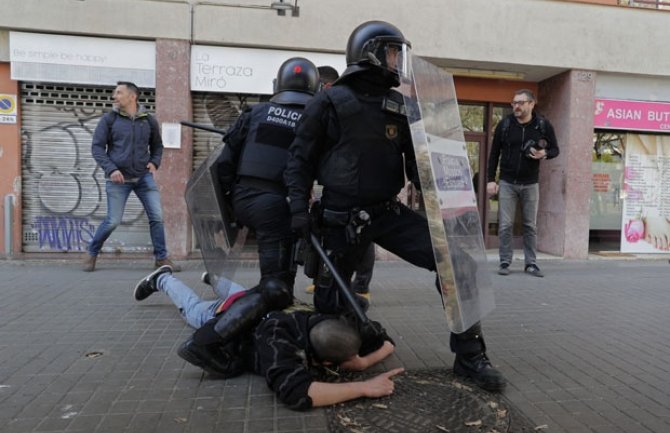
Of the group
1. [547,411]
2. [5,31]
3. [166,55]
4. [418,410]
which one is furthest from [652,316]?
[5,31]

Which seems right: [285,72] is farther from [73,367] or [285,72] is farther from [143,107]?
[143,107]

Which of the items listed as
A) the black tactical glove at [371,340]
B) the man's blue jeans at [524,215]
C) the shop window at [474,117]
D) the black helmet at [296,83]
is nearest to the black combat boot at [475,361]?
the black tactical glove at [371,340]

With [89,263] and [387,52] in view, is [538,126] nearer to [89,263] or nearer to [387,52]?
[387,52]

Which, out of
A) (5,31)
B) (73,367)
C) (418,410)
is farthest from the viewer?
(5,31)

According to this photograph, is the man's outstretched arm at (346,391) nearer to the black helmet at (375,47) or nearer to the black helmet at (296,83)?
the black helmet at (375,47)

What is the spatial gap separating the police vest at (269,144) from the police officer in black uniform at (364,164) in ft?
0.89

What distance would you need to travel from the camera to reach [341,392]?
105 inches

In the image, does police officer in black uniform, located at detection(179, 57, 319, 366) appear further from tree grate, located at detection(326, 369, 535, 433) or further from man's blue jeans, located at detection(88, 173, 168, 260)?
man's blue jeans, located at detection(88, 173, 168, 260)

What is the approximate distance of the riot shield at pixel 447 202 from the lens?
2.69 metres

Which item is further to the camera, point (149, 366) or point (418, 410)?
point (149, 366)

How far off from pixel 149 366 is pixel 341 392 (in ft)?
4.54

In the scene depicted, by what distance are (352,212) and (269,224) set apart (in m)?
0.65

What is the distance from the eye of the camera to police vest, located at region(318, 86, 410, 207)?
118 inches

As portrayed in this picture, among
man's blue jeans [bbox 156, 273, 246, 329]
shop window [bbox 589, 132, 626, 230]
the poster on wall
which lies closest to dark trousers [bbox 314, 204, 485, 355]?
man's blue jeans [bbox 156, 273, 246, 329]
